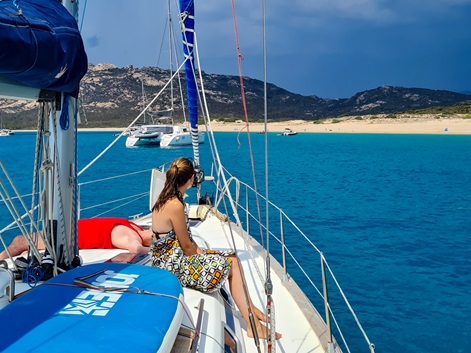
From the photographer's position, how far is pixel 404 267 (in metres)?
9.00

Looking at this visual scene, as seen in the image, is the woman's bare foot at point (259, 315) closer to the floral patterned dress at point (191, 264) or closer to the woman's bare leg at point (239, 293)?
the woman's bare leg at point (239, 293)

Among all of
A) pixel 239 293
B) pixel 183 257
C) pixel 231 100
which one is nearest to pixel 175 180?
pixel 183 257

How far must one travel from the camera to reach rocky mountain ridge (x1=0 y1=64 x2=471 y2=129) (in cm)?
10305

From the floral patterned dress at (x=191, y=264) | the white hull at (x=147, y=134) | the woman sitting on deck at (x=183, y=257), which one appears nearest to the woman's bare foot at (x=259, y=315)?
the woman sitting on deck at (x=183, y=257)

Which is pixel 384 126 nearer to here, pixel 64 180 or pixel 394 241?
pixel 394 241

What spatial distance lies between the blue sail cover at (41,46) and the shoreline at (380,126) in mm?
54357

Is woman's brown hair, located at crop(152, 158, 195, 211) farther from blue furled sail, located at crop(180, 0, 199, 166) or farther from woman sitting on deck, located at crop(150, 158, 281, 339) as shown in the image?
blue furled sail, located at crop(180, 0, 199, 166)

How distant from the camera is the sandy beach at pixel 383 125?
66562 mm

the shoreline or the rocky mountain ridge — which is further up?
A: the rocky mountain ridge

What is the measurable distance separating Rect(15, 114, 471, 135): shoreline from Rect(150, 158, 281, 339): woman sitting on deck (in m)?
53.8

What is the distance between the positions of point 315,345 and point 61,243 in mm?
2176

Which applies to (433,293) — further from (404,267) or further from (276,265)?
(276,265)

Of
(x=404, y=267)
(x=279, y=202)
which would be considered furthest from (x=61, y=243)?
(x=279, y=202)

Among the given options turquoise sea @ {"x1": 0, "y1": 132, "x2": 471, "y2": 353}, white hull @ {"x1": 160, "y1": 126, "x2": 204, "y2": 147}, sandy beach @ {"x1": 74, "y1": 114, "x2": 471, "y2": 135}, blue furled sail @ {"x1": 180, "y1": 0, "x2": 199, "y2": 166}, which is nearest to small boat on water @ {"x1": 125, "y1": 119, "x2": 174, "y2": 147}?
white hull @ {"x1": 160, "y1": 126, "x2": 204, "y2": 147}
